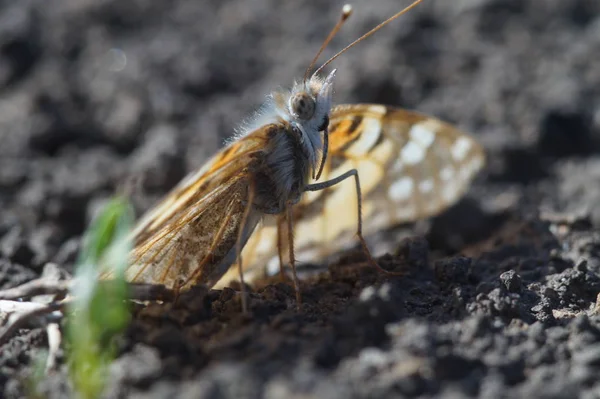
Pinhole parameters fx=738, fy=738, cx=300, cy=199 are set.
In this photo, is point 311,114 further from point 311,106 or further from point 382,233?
point 382,233

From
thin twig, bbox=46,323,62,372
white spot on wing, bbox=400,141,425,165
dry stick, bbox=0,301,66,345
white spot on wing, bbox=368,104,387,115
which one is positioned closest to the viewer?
thin twig, bbox=46,323,62,372

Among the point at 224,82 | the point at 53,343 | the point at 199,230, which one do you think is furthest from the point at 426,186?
the point at 53,343

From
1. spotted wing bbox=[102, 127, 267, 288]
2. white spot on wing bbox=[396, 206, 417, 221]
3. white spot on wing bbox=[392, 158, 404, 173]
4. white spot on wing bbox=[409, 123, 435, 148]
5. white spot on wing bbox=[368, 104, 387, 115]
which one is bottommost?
spotted wing bbox=[102, 127, 267, 288]

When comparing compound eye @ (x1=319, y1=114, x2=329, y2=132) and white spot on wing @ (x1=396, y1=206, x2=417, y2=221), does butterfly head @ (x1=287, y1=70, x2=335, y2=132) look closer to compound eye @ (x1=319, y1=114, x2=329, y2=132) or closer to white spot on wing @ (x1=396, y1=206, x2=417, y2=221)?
compound eye @ (x1=319, y1=114, x2=329, y2=132)

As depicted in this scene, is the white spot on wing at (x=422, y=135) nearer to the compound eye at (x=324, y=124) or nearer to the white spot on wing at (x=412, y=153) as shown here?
the white spot on wing at (x=412, y=153)

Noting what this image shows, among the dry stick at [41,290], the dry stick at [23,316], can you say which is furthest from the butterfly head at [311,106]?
the dry stick at [23,316]

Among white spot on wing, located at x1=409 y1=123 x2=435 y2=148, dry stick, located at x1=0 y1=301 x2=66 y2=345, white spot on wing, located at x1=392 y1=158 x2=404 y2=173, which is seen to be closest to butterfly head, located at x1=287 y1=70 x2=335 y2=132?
white spot on wing, located at x1=409 y1=123 x2=435 y2=148

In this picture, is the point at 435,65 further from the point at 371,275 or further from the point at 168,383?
the point at 168,383

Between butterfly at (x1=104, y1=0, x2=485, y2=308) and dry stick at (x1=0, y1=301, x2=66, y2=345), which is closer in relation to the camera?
dry stick at (x1=0, y1=301, x2=66, y2=345)
